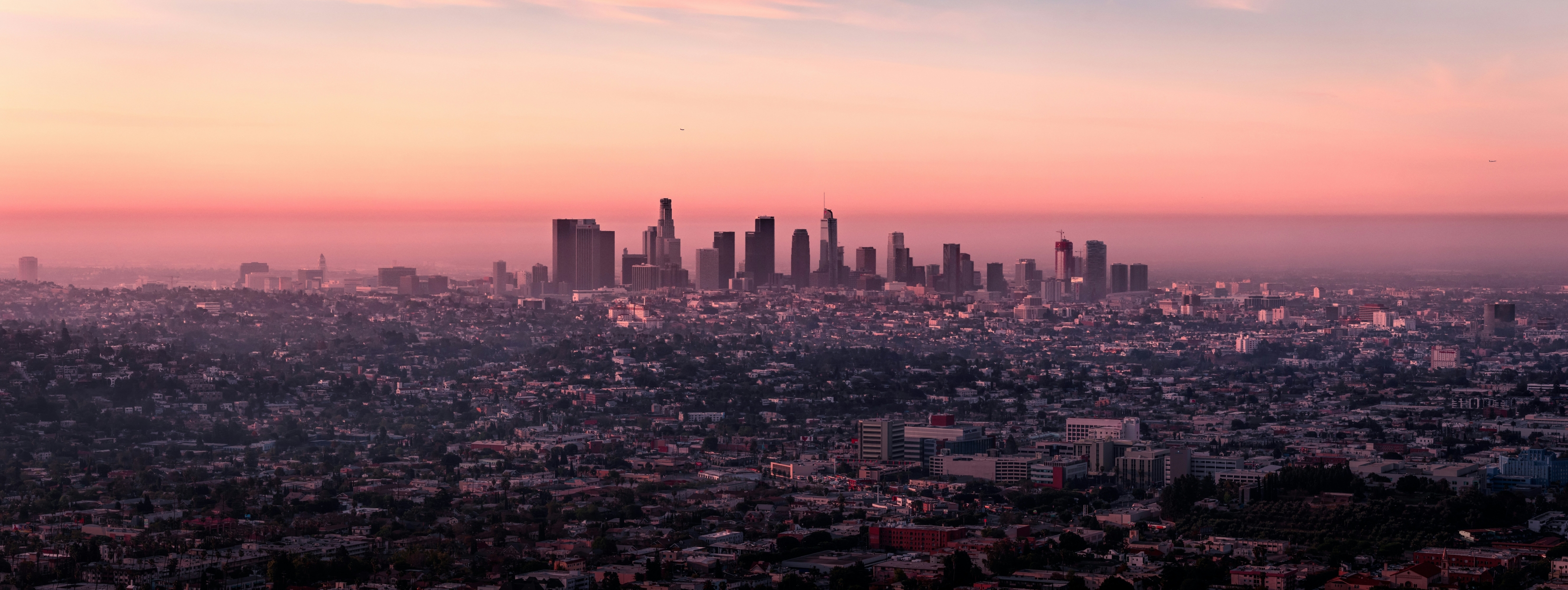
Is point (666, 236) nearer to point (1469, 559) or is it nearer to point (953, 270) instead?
point (953, 270)

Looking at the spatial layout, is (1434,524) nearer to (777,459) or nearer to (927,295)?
(777,459)

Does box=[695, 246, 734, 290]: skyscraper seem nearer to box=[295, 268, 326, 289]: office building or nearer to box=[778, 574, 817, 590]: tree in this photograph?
box=[295, 268, 326, 289]: office building

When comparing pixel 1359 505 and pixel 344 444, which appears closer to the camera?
pixel 1359 505

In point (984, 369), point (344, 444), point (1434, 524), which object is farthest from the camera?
point (984, 369)

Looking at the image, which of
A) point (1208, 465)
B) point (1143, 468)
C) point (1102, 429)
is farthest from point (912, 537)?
point (1102, 429)

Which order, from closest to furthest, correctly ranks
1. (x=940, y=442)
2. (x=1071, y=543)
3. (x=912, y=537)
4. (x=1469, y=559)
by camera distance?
(x=1469, y=559)
(x=1071, y=543)
(x=912, y=537)
(x=940, y=442)

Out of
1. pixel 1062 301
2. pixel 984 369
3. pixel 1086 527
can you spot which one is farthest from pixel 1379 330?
pixel 1086 527

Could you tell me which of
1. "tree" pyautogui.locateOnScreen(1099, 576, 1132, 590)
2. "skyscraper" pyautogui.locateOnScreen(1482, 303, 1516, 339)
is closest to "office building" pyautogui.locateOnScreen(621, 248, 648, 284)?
"skyscraper" pyautogui.locateOnScreen(1482, 303, 1516, 339)
